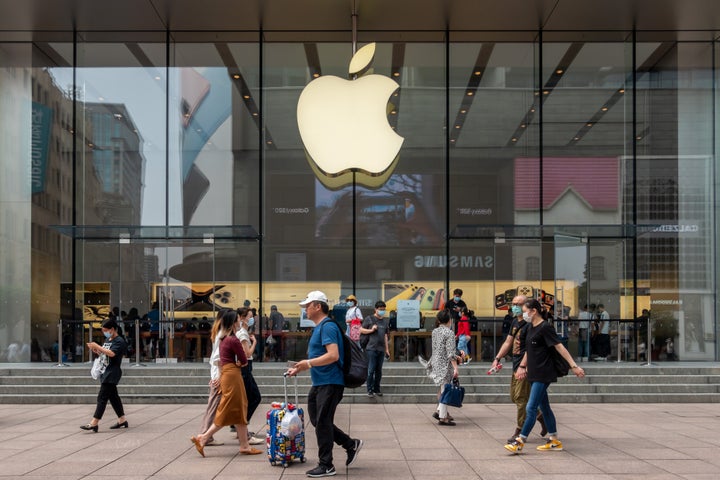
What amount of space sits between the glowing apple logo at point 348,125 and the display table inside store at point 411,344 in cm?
409

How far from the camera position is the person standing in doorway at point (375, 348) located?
44.5 ft

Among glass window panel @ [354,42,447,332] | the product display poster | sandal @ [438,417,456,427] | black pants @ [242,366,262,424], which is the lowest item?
sandal @ [438,417,456,427]

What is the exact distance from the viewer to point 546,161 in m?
19.2

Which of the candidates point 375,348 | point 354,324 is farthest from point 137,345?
point 375,348

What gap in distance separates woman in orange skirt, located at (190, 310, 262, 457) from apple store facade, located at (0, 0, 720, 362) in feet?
31.2

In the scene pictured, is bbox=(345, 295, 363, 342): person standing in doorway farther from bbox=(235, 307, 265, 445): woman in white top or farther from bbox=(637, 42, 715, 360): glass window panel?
bbox=(637, 42, 715, 360): glass window panel

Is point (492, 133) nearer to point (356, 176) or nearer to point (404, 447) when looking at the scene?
point (356, 176)

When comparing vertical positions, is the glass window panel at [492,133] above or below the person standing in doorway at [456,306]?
above

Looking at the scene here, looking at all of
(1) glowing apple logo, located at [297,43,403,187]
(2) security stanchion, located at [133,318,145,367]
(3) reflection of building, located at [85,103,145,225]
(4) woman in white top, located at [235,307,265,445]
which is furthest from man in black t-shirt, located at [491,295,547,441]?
(3) reflection of building, located at [85,103,145,225]

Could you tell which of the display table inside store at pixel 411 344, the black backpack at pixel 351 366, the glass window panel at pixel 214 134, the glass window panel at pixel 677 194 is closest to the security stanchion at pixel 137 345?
the glass window panel at pixel 214 134

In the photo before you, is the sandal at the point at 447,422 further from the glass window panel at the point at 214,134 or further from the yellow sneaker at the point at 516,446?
the glass window panel at the point at 214,134

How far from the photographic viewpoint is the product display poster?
18516 mm

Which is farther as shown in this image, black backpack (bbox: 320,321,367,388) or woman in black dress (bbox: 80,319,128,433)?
woman in black dress (bbox: 80,319,128,433)

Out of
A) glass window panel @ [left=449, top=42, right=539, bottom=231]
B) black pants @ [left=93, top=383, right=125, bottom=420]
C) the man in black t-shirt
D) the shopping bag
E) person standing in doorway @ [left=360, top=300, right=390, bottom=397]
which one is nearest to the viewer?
the man in black t-shirt
